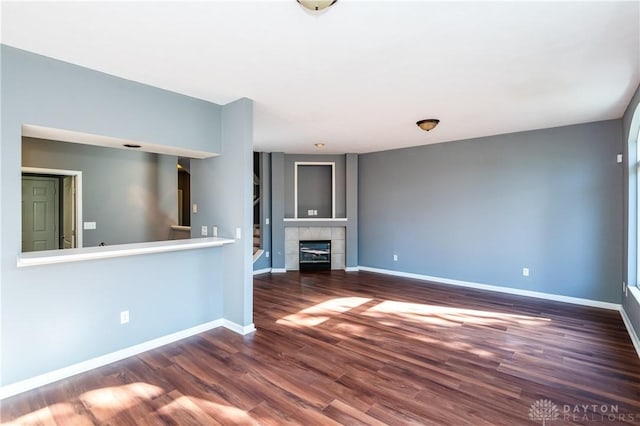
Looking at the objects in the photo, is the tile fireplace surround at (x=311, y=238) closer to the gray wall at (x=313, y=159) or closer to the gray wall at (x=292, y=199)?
the gray wall at (x=292, y=199)

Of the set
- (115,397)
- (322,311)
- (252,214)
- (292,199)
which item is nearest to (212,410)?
(115,397)

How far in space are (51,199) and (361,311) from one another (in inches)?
202

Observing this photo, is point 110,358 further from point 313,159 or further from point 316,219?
point 313,159

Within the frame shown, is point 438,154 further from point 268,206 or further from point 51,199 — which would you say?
point 51,199

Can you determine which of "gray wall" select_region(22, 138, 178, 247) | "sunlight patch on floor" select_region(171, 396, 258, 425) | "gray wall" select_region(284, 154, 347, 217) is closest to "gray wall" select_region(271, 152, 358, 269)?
"gray wall" select_region(284, 154, 347, 217)

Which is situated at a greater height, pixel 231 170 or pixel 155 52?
pixel 155 52

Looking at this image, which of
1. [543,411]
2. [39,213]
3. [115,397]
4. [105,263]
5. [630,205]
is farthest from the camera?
[39,213]

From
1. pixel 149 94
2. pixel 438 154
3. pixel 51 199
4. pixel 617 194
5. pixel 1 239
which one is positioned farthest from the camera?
pixel 438 154

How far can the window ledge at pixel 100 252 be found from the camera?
2240 millimetres

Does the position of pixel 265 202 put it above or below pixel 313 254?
above

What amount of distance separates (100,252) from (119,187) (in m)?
3.16

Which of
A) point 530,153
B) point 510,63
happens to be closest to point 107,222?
point 510,63

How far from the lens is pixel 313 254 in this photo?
671 cm

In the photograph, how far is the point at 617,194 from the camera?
4.02 m
